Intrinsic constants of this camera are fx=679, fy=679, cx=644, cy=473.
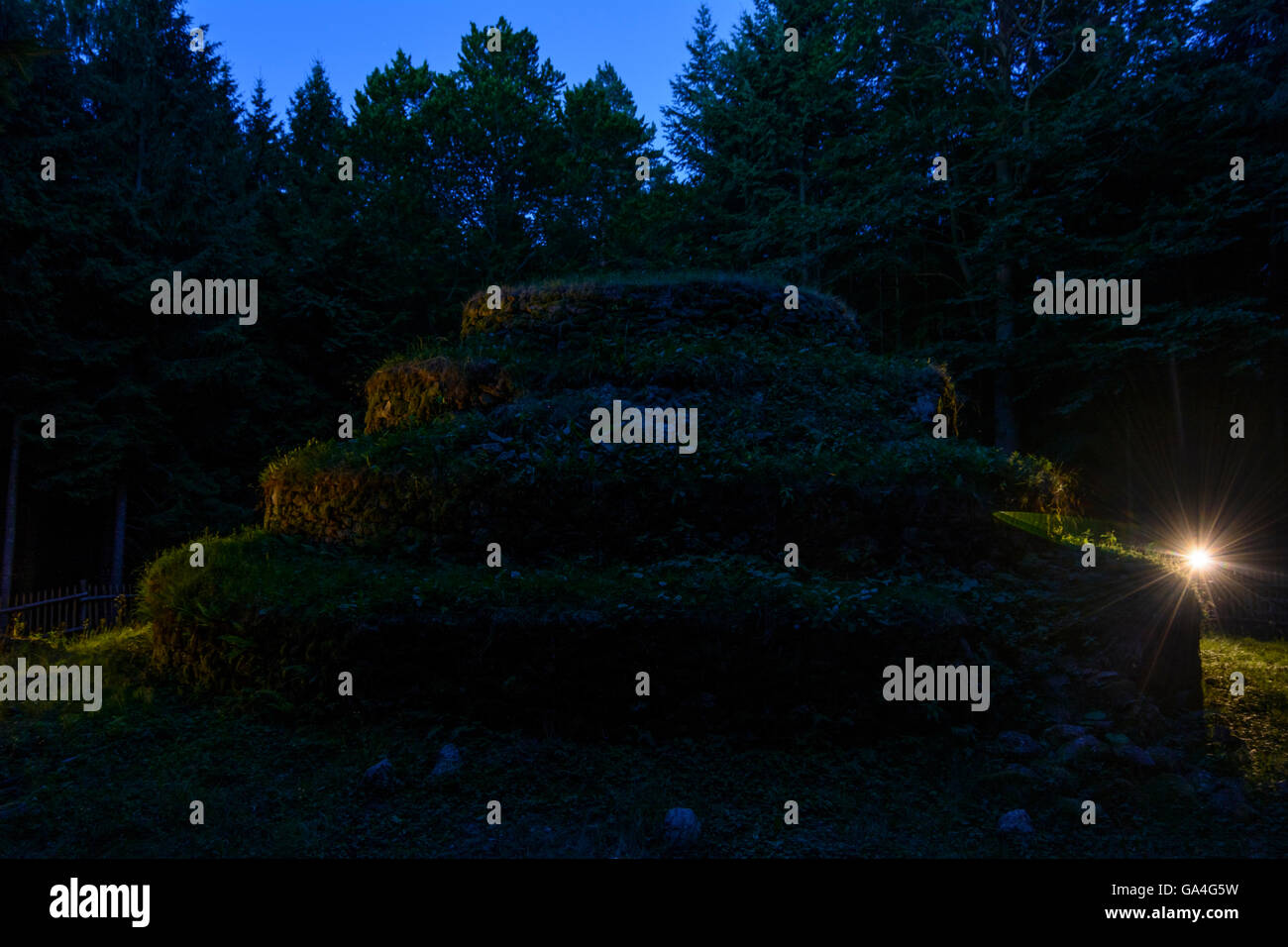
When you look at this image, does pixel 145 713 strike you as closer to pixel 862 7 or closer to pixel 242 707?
pixel 242 707

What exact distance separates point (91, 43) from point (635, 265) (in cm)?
1682

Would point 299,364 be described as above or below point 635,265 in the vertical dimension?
below

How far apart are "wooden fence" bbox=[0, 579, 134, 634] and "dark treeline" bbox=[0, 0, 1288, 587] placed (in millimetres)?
3264

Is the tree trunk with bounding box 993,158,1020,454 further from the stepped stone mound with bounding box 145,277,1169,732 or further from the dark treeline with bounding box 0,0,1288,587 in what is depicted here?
the stepped stone mound with bounding box 145,277,1169,732

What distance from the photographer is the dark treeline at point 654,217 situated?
1534 cm

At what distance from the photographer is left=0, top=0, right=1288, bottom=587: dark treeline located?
15336mm

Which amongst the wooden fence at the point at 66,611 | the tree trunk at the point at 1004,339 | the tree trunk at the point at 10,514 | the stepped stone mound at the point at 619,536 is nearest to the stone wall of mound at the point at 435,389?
the stepped stone mound at the point at 619,536

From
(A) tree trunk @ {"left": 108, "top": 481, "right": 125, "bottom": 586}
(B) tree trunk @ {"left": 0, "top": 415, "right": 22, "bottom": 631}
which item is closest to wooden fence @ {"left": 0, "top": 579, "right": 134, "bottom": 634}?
(B) tree trunk @ {"left": 0, "top": 415, "right": 22, "bottom": 631}

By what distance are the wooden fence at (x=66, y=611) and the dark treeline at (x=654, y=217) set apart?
3264 millimetres

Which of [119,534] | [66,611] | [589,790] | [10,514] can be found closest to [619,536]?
[589,790]

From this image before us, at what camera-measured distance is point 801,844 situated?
4.39 metres

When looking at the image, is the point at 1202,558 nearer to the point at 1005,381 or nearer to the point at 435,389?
the point at 1005,381

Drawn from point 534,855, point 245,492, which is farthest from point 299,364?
point 534,855

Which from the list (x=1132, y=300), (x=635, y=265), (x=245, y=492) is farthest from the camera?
(x=635, y=265)
